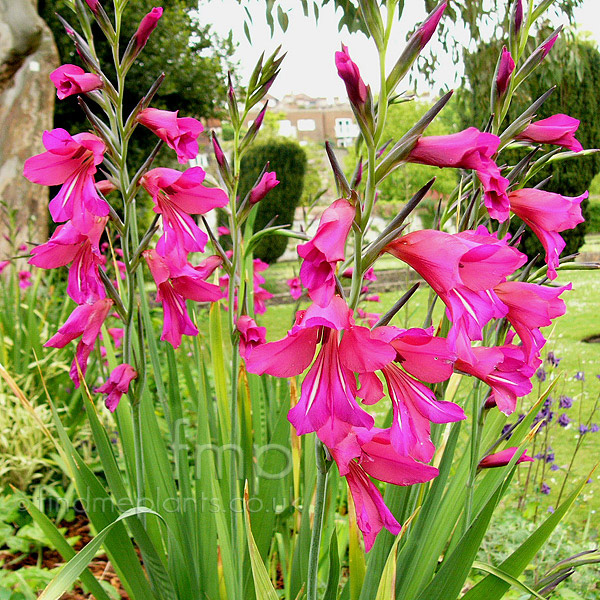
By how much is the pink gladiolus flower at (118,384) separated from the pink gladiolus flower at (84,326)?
0.07 meters

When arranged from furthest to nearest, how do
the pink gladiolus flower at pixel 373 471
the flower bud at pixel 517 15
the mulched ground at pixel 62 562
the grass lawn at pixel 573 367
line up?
the grass lawn at pixel 573 367 < the mulched ground at pixel 62 562 < the flower bud at pixel 517 15 < the pink gladiolus flower at pixel 373 471

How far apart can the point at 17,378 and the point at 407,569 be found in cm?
226

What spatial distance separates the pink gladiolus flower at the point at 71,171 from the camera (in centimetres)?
90

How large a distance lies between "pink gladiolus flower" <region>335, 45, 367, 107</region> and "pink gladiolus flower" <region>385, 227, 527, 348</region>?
164mm

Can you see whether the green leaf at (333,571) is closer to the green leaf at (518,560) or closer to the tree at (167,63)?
the green leaf at (518,560)

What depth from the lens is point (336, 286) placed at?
0.62 metres

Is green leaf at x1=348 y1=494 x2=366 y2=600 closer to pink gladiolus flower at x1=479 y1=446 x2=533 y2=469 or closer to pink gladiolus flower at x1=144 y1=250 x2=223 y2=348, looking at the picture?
pink gladiolus flower at x1=479 y1=446 x2=533 y2=469

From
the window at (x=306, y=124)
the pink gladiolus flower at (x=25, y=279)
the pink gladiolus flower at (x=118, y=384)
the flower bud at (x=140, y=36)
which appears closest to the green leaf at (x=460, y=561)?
the pink gladiolus flower at (x=118, y=384)

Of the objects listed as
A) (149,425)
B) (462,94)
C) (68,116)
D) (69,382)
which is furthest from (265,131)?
A: (149,425)

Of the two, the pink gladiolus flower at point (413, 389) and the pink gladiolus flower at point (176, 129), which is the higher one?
the pink gladiolus flower at point (176, 129)

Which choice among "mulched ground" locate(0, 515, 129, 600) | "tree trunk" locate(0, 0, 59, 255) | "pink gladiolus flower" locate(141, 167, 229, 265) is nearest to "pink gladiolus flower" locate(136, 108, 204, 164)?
"pink gladiolus flower" locate(141, 167, 229, 265)

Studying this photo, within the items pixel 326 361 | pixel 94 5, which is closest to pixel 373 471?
pixel 326 361

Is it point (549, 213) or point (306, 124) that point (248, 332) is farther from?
point (306, 124)

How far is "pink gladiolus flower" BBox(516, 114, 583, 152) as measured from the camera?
90cm
